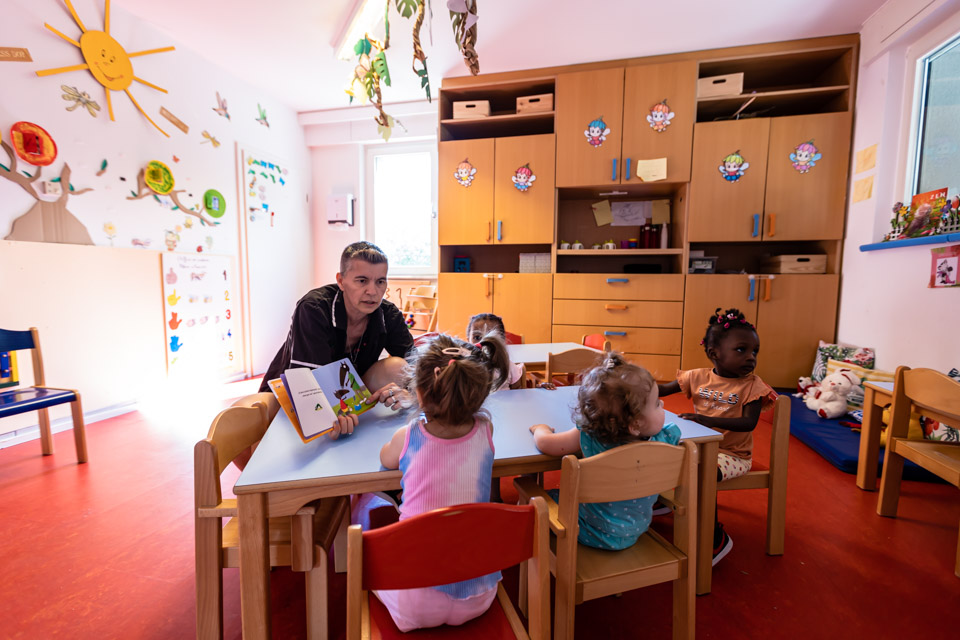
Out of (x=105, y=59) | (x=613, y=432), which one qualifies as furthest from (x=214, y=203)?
(x=613, y=432)

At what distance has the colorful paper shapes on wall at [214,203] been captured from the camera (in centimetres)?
365

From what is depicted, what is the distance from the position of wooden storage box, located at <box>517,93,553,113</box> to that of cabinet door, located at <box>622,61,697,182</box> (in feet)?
1.98

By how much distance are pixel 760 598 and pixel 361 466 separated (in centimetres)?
131

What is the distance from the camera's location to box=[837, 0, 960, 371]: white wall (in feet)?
7.80

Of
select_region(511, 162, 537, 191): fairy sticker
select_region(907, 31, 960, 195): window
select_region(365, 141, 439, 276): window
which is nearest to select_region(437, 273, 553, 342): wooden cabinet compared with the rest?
select_region(511, 162, 537, 191): fairy sticker

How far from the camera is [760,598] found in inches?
52.7

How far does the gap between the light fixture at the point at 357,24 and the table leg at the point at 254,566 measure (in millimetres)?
2871

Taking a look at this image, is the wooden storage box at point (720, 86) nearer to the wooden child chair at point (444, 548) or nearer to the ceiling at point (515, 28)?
the ceiling at point (515, 28)

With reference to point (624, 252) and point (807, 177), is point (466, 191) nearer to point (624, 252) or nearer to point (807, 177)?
point (624, 252)

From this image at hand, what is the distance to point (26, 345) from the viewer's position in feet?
7.66

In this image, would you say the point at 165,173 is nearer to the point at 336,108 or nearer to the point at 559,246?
the point at 336,108

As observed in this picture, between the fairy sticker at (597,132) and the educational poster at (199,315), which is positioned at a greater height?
the fairy sticker at (597,132)

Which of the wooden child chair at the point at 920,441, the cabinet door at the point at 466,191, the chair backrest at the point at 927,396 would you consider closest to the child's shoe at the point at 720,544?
the wooden child chair at the point at 920,441

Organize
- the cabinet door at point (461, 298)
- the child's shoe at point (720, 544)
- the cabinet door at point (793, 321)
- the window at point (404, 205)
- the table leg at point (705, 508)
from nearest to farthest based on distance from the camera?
the table leg at point (705, 508)
the child's shoe at point (720, 544)
the cabinet door at point (793, 321)
the cabinet door at point (461, 298)
the window at point (404, 205)
